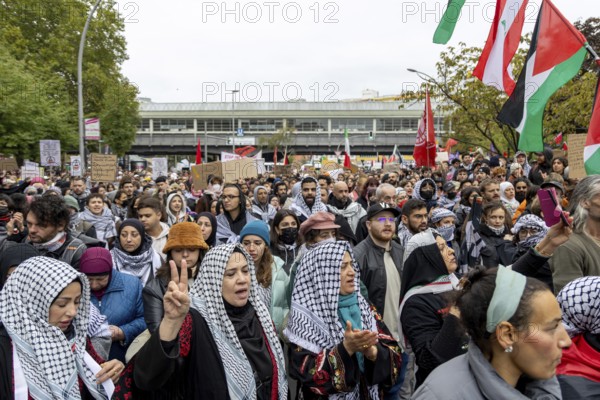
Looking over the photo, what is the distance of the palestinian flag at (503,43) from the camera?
7.77 m

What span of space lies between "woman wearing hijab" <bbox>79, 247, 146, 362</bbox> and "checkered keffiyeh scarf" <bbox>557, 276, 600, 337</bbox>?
2715 millimetres

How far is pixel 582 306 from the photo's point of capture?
8.21ft

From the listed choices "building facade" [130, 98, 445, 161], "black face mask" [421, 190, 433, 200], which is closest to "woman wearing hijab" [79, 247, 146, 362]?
"black face mask" [421, 190, 433, 200]

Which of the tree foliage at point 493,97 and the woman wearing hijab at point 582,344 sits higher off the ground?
the tree foliage at point 493,97

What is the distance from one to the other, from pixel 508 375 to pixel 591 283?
641mm

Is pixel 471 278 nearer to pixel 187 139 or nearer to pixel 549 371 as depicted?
pixel 549 371

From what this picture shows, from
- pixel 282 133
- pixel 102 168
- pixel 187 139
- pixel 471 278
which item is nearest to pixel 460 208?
pixel 471 278

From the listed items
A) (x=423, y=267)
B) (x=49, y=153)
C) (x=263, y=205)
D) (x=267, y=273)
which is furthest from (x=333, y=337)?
(x=49, y=153)

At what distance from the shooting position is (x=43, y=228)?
4.84 metres

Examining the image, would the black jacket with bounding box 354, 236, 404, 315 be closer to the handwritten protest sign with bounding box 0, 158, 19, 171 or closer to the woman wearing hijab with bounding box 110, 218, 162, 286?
the woman wearing hijab with bounding box 110, 218, 162, 286

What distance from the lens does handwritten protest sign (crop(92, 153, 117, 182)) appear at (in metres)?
13.8

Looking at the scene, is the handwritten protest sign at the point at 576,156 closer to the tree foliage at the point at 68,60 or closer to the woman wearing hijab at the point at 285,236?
the woman wearing hijab at the point at 285,236

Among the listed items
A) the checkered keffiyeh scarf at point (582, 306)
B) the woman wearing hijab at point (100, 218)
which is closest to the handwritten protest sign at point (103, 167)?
the woman wearing hijab at point (100, 218)

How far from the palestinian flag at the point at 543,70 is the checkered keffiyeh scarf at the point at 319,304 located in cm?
389
